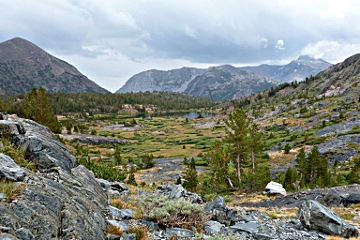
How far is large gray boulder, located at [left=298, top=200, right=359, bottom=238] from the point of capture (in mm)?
12703

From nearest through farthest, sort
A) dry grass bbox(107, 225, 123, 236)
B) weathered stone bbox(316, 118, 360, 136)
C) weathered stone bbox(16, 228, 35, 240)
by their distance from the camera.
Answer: weathered stone bbox(16, 228, 35, 240) < dry grass bbox(107, 225, 123, 236) < weathered stone bbox(316, 118, 360, 136)

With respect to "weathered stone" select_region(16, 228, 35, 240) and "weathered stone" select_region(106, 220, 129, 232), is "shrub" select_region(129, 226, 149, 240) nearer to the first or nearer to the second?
"weathered stone" select_region(106, 220, 129, 232)

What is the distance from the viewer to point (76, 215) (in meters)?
7.84

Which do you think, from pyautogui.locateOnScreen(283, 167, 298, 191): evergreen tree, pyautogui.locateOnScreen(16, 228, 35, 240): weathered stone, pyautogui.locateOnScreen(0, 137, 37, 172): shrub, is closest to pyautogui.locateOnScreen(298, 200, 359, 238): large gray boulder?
pyautogui.locateOnScreen(16, 228, 35, 240): weathered stone

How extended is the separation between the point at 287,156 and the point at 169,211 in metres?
50.3

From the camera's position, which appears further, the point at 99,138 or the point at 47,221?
the point at 99,138

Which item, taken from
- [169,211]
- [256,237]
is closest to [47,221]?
[169,211]

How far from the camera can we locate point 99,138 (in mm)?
105875

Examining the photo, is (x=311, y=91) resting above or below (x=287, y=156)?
above

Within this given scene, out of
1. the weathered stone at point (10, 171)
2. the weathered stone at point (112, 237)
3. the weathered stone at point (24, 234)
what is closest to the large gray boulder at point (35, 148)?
the weathered stone at point (10, 171)

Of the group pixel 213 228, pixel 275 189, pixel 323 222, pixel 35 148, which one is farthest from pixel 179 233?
pixel 275 189

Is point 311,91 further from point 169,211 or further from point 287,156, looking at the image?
point 169,211

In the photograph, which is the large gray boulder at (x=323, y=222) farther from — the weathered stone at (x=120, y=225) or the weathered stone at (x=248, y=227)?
the weathered stone at (x=120, y=225)

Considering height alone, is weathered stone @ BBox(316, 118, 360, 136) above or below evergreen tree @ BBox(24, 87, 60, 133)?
below
